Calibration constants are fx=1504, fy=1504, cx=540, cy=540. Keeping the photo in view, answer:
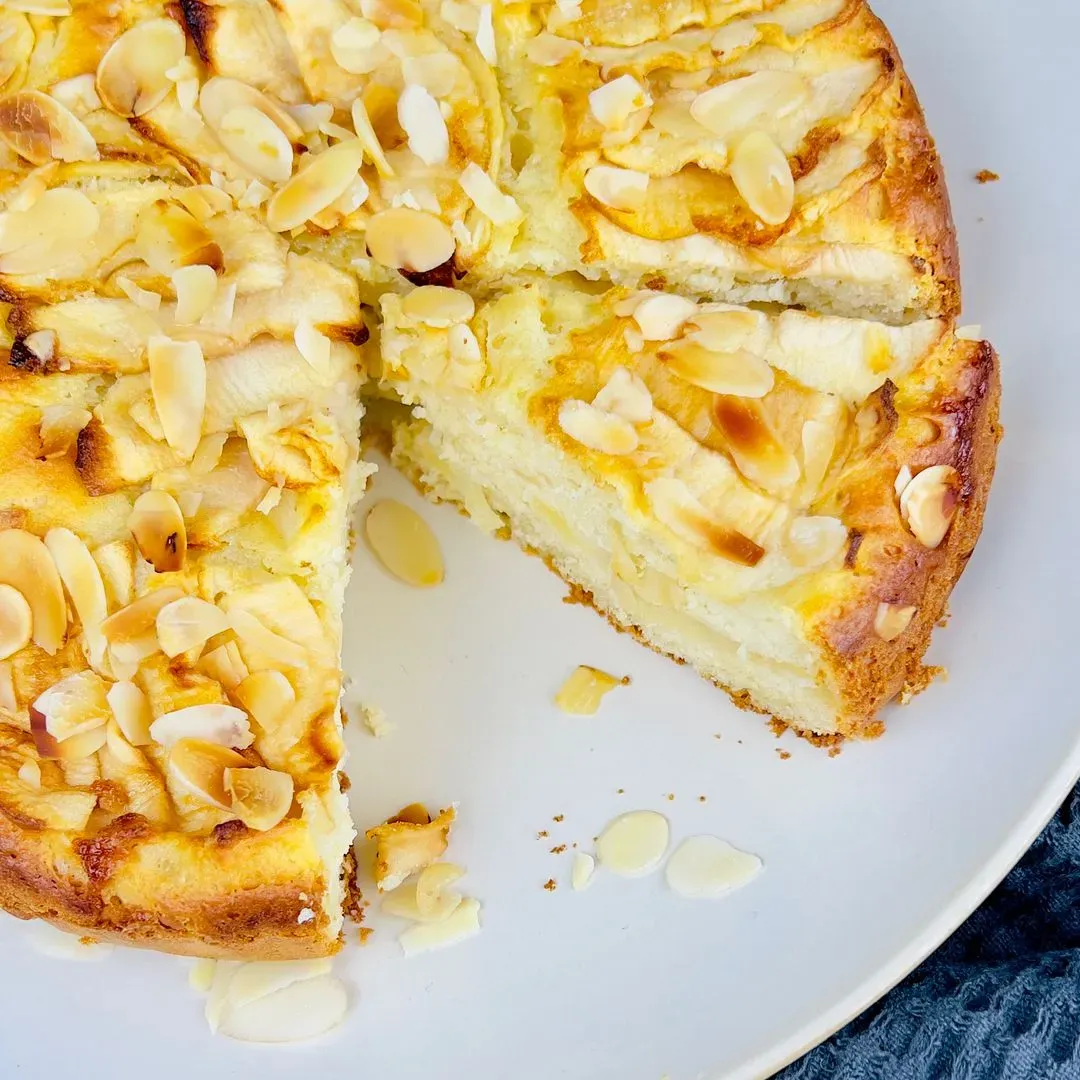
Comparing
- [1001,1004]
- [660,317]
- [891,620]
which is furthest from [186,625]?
[1001,1004]

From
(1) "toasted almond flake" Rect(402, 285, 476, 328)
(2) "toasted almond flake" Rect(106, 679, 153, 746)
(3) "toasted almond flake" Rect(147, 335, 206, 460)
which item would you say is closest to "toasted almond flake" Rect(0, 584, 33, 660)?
(2) "toasted almond flake" Rect(106, 679, 153, 746)

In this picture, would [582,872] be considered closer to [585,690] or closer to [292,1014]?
[585,690]

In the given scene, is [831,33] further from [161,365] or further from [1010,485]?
[161,365]

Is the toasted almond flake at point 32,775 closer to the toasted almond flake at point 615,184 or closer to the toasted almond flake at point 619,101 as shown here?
the toasted almond flake at point 615,184

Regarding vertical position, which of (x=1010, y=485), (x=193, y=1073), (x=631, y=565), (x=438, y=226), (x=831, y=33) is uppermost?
(x=831, y=33)

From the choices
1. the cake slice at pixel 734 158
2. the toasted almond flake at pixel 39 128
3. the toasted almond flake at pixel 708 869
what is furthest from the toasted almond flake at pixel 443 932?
the toasted almond flake at pixel 39 128

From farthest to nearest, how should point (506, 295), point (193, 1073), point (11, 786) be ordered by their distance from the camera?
point (506, 295)
point (193, 1073)
point (11, 786)

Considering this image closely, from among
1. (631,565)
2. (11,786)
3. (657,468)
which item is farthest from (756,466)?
(11,786)
